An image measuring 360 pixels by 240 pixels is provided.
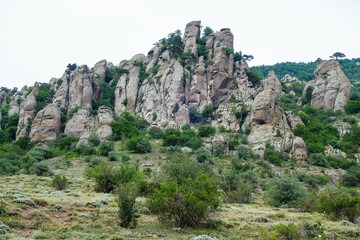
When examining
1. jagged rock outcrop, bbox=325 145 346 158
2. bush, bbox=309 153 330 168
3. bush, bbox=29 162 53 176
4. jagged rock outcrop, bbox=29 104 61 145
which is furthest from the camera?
jagged rock outcrop, bbox=29 104 61 145

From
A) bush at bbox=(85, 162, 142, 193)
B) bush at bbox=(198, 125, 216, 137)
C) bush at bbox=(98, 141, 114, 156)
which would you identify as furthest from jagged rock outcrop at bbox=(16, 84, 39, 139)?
bush at bbox=(85, 162, 142, 193)

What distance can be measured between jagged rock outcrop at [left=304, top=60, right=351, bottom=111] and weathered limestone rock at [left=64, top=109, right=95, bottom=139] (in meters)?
64.0

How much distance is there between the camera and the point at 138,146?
53375 millimetres

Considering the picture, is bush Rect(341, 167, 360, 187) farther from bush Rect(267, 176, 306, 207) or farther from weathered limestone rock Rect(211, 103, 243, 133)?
weathered limestone rock Rect(211, 103, 243, 133)

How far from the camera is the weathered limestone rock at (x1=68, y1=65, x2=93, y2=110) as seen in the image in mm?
77956

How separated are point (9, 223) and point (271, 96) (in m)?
59.4

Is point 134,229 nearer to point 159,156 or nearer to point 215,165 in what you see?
point 215,165

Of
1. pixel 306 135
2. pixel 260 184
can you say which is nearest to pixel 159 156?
pixel 260 184

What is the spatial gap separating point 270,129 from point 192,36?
174 ft

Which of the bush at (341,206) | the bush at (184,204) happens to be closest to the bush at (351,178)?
the bush at (341,206)

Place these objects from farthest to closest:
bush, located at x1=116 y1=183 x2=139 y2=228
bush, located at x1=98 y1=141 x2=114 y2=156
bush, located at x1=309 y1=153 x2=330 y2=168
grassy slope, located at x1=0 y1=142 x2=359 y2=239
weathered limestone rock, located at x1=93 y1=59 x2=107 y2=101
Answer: weathered limestone rock, located at x1=93 y1=59 x2=107 y2=101
bush, located at x1=98 y1=141 x2=114 y2=156
bush, located at x1=309 y1=153 x2=330 y2=168
bush, located at x1=116 y1=183 x2=139 y2=228
grassy slope, located at x1=0 y1=142 x2=359 y2=239

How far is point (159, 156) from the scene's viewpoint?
50.7 m

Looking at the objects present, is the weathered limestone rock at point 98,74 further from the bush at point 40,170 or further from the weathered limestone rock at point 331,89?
the weathered limestone rock at point 331,89

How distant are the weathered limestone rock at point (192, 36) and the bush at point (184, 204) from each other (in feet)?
265
